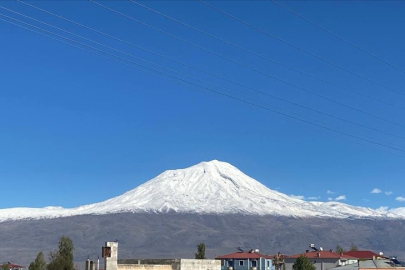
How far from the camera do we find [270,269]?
16500 cm

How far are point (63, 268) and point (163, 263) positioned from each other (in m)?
43.8

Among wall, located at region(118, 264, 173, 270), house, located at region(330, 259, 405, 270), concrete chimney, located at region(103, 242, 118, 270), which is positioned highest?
concrete chimney, located at region(103, 242, 118, 270)

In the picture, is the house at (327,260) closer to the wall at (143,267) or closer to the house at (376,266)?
the house at (376,266)

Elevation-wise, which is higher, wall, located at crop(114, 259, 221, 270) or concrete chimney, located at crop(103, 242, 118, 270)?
concrete chimney, located at crop(103, 242, 118, 270)

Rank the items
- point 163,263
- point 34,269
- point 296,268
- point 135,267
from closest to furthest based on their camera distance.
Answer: point 135,267, point 163,263, point 34,269, point 296,268

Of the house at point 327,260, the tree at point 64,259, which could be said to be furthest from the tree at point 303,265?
the tree at point 64,259

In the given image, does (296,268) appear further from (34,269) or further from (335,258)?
(34,269)

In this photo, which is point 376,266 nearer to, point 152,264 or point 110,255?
point 152,264

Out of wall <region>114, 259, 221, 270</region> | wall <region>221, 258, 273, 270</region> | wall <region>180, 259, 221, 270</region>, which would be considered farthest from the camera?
wall <region>221, 258, 273, 270</region>

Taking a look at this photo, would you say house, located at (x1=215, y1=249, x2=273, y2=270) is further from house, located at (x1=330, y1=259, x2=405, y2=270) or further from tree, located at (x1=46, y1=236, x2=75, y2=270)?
tree, located at (x1=46, y1=236, x2=75, y2=270)

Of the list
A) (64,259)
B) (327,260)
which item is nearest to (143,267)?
(64,259)

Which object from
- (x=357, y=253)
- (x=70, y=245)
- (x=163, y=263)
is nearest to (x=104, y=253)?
(x=163, y=263)

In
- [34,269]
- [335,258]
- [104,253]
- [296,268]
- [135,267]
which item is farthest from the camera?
[335,258]

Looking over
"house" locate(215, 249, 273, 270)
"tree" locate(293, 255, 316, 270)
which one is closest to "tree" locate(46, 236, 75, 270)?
"tree" locate(293, 255, 316, 270)
